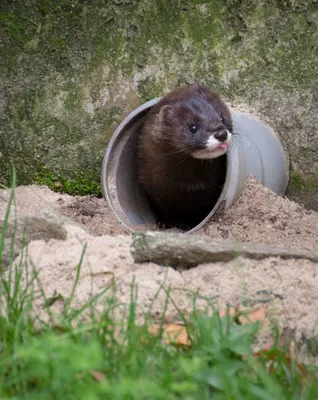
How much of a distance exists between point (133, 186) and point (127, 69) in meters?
0.91

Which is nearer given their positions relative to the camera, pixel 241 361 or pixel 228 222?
pixel 241 361

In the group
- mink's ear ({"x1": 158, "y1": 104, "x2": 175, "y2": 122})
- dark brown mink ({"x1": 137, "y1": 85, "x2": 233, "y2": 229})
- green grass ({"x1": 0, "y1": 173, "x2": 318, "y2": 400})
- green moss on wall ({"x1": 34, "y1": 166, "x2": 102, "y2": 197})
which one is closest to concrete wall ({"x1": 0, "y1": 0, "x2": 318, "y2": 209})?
green moss on wall ({"x1": 34, "y1": 166, "x2": 102, "y2": 197})

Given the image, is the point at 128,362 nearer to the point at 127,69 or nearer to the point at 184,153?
Result: the point at 184,153

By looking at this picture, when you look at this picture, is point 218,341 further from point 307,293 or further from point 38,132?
point 38,132

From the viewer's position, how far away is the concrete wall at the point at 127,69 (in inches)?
192

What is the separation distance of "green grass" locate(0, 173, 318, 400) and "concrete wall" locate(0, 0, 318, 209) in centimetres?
272

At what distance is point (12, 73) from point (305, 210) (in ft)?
7.49

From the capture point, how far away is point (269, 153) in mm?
4891

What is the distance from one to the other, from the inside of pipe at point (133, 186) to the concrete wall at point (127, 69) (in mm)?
167

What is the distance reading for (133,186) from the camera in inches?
217

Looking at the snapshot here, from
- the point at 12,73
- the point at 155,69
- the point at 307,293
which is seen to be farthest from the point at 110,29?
the point at 307,293

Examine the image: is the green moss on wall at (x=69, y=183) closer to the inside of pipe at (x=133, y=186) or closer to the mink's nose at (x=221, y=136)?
the inside of pipe at (x=133, y=186)

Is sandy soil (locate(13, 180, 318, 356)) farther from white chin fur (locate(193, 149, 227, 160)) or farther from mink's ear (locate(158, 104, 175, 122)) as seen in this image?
mink's ear (locate(158, 104, 175, 122))

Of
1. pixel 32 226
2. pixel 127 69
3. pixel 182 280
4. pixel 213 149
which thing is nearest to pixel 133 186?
pixel 127 69
